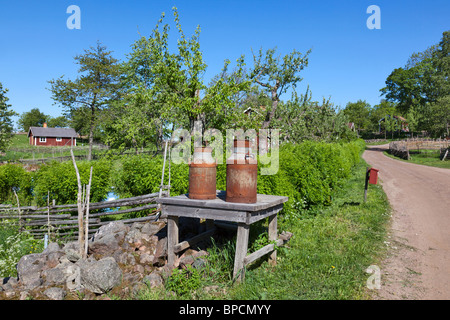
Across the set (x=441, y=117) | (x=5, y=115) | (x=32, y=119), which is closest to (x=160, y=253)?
(x=5, y=115)

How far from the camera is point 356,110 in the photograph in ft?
247

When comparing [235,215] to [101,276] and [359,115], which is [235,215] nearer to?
[101,276]

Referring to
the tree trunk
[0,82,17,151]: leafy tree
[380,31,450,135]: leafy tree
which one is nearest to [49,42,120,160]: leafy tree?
[0,82,17,151]: leafy tree

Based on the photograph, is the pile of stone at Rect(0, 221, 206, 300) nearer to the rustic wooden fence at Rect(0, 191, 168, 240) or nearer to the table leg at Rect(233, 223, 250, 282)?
the table leg at Rect(233, 223, 250, 282)

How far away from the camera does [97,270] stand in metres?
4.73

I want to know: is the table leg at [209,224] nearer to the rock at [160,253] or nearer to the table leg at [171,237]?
the rock at [160,253]

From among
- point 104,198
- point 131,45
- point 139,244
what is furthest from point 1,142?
point 139,244

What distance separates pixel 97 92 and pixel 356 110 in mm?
62289

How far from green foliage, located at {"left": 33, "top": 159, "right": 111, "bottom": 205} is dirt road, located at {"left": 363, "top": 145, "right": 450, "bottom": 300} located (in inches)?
305

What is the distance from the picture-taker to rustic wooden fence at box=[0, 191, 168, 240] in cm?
836
